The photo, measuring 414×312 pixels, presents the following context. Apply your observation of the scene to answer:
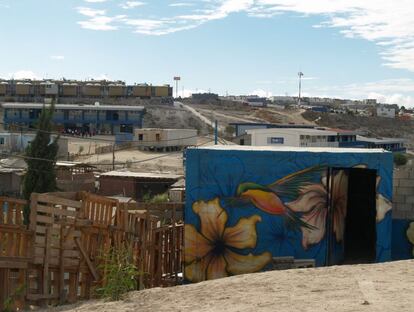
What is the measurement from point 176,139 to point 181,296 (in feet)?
191

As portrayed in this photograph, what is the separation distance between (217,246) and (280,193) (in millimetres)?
1924

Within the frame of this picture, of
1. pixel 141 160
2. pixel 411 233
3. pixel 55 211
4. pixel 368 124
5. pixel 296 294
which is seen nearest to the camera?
pixel 296 294

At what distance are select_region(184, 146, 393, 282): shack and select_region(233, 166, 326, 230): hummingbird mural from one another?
0.02 meters

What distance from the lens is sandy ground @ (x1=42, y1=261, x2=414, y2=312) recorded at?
24.3ft

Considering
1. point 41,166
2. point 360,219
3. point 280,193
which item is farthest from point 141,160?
point 280,193

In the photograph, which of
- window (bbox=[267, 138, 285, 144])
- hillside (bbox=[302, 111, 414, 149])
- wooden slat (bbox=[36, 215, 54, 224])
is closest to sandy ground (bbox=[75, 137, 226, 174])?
window (bbox=[267, 138, 285, 144])

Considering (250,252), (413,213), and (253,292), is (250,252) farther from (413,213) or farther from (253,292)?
(253,292)

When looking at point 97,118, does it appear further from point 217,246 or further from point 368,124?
point 217,246

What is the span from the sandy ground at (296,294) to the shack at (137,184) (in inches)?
1017

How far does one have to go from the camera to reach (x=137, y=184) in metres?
36.0

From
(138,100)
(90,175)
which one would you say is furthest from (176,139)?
(138,100)

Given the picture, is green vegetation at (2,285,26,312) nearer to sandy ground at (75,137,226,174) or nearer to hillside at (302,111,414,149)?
sandy ground at (75,137,226,174)

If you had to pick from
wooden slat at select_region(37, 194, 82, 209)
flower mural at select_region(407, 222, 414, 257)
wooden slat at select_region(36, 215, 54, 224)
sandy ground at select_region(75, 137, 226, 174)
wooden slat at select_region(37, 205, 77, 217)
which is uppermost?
wooden slat at select_region(37, 194, 82, 209)

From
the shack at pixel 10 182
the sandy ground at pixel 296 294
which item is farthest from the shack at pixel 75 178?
the sandy ground at pixel 296 294
